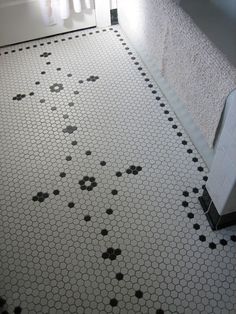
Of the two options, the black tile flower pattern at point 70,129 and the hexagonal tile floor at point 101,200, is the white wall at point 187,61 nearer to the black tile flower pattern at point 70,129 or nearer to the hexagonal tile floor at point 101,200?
the hexagonal tile floor at point 101,200

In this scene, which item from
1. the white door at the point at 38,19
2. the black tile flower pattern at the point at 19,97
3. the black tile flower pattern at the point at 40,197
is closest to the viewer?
the black tile flower pattern at the point at 40,197

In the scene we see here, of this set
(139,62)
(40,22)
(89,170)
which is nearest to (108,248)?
(89,170)

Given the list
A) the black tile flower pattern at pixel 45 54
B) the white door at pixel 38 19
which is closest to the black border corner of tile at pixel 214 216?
the black tile flower pattern at pixel 45 54

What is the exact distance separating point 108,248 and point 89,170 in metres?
0.44

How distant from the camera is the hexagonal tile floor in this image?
1331 mm

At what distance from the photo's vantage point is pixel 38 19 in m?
2.34

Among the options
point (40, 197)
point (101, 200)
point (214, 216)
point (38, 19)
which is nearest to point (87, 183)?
point (101, 200)

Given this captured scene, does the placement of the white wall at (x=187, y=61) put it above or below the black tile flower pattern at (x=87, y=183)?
above

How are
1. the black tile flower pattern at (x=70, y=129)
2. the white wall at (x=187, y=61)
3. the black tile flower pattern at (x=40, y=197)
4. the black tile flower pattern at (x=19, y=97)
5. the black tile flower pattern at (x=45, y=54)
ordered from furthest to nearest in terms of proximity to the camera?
the black tile flower pattern at (x=45, y=54) < the black tile flower pattern at (x=19, y=97) < the black tile flower pattern at (x=70, y=129) < the black tile flower pattern at (x=40, y=197) < the white wall at (x=187, y=61)

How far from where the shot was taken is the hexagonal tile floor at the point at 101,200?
4.37ft

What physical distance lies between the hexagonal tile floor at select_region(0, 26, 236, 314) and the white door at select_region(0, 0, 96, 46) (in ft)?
0.88

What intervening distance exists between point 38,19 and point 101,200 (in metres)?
1.48

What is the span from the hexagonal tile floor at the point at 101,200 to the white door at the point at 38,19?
0.88 ft

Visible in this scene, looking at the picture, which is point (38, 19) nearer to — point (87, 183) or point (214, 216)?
point (87, 183)
